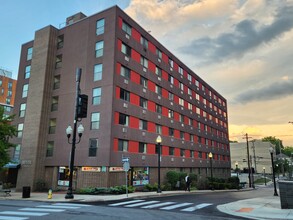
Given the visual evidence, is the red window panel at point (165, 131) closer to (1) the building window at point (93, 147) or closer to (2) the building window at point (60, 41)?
(1) the building window at point (93, 147)

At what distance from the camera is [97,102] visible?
29.0 meters

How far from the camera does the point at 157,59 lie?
1518 inches

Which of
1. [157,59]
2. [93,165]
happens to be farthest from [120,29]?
[93,165]

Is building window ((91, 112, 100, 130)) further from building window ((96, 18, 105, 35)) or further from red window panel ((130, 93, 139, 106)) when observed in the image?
building window ((96, 18, 105, 35))

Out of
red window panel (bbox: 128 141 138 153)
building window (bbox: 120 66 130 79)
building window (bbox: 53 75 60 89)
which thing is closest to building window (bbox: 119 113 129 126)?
red window panel (bbox: 128 141 138 153)

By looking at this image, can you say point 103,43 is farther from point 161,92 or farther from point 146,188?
point 146,188

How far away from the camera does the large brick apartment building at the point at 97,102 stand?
2809 centimetres

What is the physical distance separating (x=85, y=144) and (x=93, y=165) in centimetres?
262

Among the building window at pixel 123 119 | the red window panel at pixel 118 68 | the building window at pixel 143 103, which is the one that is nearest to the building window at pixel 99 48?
the red window panel at pixel 118 68

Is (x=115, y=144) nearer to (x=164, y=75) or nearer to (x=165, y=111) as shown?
(x=165, y=111)

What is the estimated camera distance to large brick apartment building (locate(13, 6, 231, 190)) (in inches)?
1106

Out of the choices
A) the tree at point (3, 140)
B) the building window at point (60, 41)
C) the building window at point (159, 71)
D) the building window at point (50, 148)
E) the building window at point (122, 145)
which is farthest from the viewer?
the building window at point (159, 71)

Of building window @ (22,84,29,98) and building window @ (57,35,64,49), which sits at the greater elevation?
building window @ (57,35,64,49)

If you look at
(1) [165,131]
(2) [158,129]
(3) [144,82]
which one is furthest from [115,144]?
(1) [165,131]
